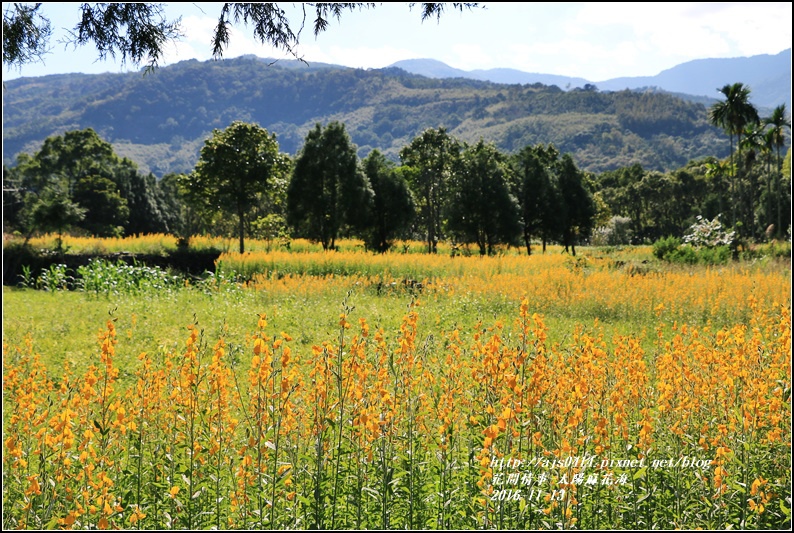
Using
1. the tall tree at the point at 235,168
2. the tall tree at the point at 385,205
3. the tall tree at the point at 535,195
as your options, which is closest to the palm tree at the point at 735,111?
the tall tree at the point at 535,195

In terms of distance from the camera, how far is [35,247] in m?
20.2

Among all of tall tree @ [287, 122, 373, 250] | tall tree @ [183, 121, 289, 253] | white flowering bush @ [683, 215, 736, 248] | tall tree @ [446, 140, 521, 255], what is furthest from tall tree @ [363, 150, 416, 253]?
white flowering bush @ [683, 215, 736, 248]

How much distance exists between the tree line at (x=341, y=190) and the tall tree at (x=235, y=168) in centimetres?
5

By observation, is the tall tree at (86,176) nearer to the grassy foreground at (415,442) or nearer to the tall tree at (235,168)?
the tall tree at (235,168)

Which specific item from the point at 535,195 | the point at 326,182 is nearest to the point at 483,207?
the point at 326,182

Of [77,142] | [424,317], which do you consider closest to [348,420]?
[424,317]

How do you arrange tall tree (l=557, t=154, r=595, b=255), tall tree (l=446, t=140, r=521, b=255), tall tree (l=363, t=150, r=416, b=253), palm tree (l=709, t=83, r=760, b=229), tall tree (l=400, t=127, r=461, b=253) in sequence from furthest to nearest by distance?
1. tall tree (l=557, t=154, r=595, b=255)
2. tall tree (l=400, t=127, r=461, b=253)
3. palm tree (l=709, t=83, r=760, b=229)
4. tall tree (l=363, t=150, r=416, b=253)
5. tall tree (l=446, t=140, r=521, b=255)

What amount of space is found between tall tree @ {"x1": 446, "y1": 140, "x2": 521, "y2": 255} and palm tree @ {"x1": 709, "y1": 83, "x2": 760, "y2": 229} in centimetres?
1466

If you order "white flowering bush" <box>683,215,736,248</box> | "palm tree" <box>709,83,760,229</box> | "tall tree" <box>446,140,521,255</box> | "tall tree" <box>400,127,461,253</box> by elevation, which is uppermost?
"palm tree" <box>709,83,760,229</box>

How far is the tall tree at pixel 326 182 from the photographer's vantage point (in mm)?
25812

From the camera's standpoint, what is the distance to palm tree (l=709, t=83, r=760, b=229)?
3209 centimetres

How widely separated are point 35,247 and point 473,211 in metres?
17.1

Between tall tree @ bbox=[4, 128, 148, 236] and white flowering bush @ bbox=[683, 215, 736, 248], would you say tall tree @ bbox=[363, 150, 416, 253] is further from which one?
tall tree @ bbox=[4, 128, 148, 236]

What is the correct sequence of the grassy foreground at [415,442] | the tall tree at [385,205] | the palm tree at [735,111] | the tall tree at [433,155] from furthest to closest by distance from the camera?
1. the tall tree at [433,155]
2. the palm tree at [735,111]
3. the tall tree at [385,205]
4. the grassy foreground at [415,442]
